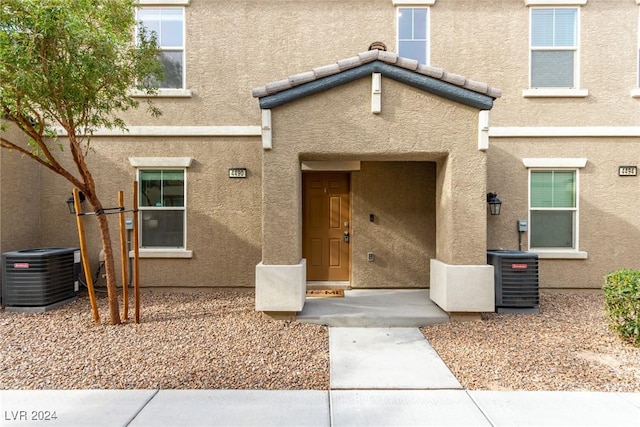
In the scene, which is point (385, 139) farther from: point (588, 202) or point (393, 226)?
point (588, 202)

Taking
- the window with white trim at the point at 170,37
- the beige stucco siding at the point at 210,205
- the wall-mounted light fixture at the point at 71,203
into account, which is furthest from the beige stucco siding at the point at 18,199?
the window with white trim at the point at 170,37

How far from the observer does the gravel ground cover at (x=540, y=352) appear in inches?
156

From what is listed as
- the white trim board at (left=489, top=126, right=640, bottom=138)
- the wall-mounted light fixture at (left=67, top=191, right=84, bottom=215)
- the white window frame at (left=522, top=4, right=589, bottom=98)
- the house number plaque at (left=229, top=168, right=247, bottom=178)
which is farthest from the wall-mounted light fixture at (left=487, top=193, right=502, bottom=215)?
the wall-mounted light fixture at (left=67, top=191, right=84, bottom=215)

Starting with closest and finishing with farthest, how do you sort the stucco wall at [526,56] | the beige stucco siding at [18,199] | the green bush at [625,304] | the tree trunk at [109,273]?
the green bush at [625,304] < the tree trunk at [109,273] < the beige stucco siding at [18,199] < the stucco wall at [526,56]

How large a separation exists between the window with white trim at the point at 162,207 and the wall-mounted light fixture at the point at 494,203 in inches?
262

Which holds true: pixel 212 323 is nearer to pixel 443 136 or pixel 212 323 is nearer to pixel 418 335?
pixel 418 335

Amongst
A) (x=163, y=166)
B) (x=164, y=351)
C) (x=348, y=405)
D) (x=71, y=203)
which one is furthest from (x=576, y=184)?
(x=71, y=203)

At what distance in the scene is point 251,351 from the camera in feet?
15.4

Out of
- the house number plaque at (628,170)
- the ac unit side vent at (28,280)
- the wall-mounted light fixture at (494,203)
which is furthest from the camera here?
the house number plaque at (628,170)

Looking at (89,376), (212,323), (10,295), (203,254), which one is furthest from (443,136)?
(10,295)

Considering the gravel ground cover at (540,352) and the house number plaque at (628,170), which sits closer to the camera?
the gravel ground cover at (540,352)

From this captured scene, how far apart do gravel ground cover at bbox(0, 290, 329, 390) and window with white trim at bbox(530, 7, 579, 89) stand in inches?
286

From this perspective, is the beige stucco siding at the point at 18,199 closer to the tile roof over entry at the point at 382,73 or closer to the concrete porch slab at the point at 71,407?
the concrete porch slab at the point at 71,407

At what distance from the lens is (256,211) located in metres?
7.68
